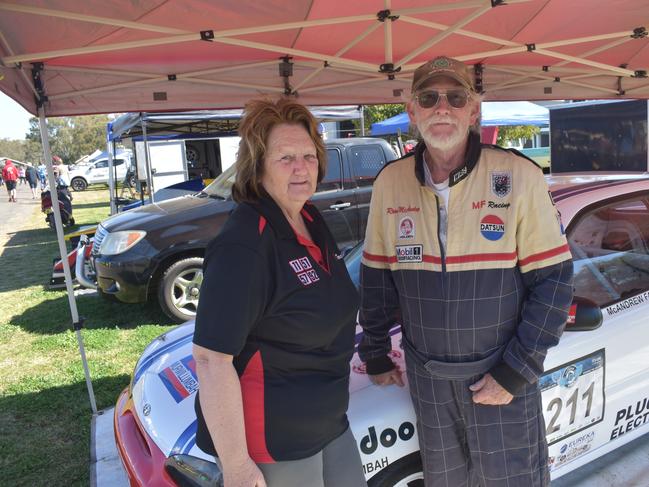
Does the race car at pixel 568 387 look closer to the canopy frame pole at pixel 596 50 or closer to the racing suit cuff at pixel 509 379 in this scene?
the racing suit cuff at pixel 509 379

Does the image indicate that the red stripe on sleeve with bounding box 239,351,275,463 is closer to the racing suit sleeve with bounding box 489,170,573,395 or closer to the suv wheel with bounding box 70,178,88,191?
the racing suit sleeve with bounding box 489,170,573,395

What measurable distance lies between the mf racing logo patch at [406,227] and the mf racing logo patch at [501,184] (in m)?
0.30

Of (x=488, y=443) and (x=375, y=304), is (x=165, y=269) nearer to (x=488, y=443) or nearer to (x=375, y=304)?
(x=375, y=304)

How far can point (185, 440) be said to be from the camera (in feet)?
6.17

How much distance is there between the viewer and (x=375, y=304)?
198cm

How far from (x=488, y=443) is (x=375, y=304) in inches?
24.8

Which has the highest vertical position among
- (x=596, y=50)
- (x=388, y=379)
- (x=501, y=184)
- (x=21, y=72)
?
(x=596, y=50)

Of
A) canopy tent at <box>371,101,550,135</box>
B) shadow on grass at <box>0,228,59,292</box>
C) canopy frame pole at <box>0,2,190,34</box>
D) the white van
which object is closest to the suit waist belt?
canopy frame pole at <box>0,2,190,34</box>

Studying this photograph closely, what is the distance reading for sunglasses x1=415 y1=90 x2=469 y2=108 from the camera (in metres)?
1.81

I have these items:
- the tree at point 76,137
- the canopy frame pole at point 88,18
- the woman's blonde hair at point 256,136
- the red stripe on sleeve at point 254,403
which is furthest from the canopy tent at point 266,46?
the tree at point 76,137

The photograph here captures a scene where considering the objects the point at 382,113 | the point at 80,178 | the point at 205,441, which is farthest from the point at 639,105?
the point at 80,178

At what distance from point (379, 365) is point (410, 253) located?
1.55 ft

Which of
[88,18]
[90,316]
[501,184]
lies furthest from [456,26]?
[90,316]

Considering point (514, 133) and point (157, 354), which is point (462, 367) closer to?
point (157, 354)
